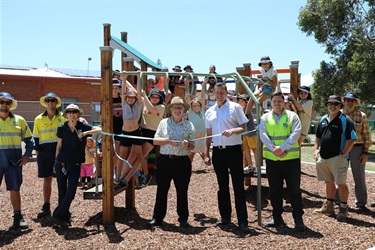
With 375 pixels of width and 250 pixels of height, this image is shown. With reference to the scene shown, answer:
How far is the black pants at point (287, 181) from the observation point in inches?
213

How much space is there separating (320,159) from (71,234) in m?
3.69

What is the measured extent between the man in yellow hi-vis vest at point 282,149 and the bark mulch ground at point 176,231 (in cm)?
47

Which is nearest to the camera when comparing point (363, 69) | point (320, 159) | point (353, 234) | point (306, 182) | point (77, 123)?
point (353, 234)

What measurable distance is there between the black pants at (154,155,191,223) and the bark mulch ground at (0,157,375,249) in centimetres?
22

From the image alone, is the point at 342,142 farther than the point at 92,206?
No

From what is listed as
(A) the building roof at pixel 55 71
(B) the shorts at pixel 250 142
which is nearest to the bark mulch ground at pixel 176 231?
(B) the shorts at pixel 250 142

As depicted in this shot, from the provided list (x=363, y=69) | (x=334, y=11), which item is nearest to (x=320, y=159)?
(x=363, y=69)

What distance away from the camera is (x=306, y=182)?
943cm

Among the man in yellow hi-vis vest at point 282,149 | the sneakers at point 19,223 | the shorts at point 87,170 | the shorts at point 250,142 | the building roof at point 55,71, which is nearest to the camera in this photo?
the man in yellow hi-vis vest at point 282,149

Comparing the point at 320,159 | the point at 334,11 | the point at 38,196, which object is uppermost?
the point at 334,11

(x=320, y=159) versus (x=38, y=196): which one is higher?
(x=320, y=159)

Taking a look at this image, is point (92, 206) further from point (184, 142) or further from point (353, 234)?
point (353, 234)

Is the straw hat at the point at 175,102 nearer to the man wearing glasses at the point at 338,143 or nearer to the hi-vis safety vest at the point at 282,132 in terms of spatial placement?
the hi-vis safety vest at the point at 282,132

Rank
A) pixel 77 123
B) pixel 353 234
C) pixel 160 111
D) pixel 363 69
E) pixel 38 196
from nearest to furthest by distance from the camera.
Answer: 1. pixel 353 234
2. pixel 77 123
3. pixel 160 111
4. pixel 38 196
5. pixel 363 69
